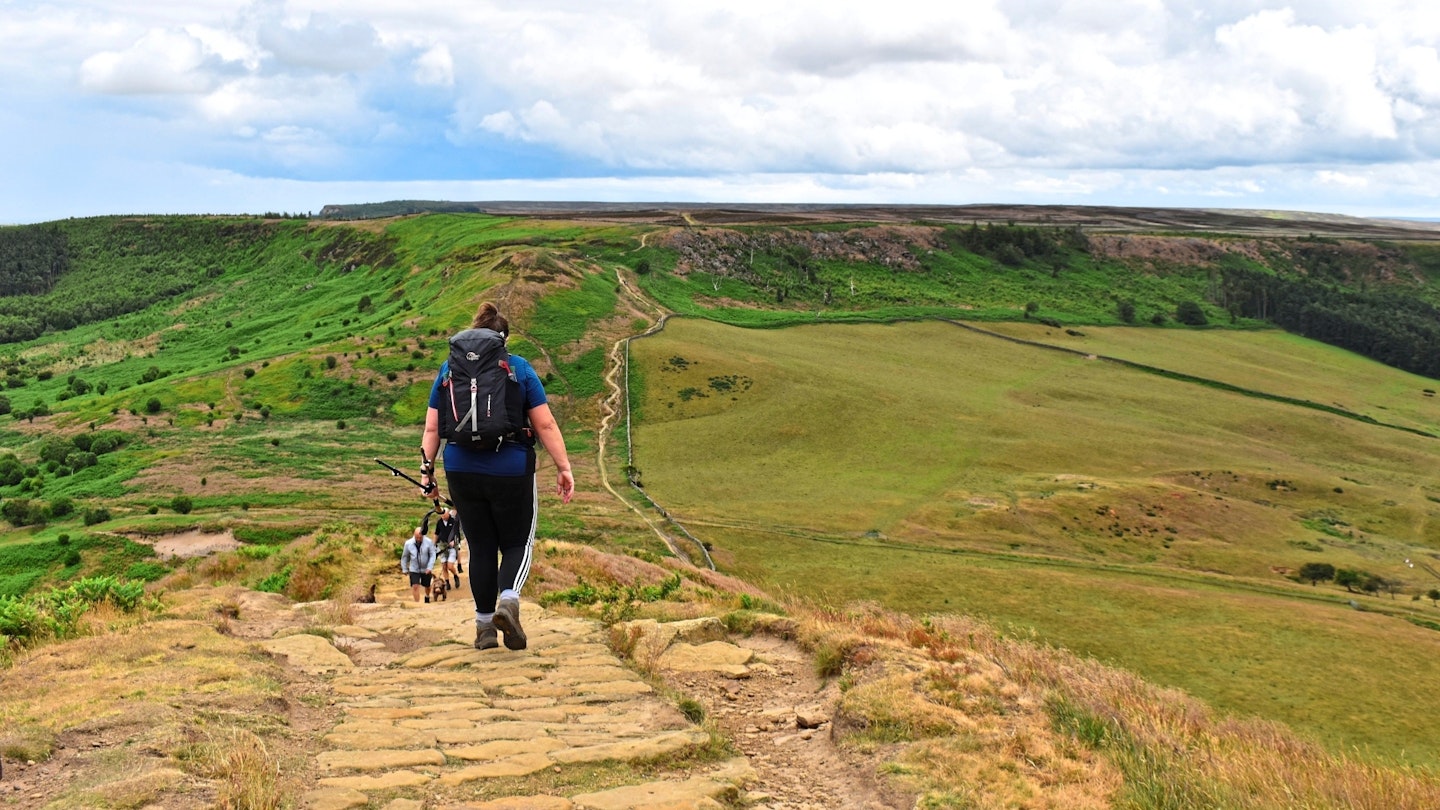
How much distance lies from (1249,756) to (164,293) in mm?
146019

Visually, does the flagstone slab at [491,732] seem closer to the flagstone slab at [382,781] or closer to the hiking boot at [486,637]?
the flagstone slab at [382,781]

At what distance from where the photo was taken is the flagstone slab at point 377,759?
7.00m

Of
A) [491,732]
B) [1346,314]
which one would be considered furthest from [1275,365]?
[491,732]

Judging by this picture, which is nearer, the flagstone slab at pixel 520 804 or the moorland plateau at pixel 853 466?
the flagstone slab at pixel 520 804

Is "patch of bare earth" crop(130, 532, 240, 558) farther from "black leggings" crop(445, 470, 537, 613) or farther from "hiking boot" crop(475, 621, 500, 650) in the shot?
"black leggings" crop(445, 470, 537, 613)

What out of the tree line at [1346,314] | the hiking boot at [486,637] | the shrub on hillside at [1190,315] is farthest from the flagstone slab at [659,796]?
the tree line at [1346,314]

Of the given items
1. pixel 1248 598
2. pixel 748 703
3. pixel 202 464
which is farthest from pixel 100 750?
pixel 202 464

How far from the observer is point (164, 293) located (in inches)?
5153

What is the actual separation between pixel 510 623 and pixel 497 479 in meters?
1.66

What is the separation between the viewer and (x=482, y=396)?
9445 millimetres

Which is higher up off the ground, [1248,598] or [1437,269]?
[1437,269]

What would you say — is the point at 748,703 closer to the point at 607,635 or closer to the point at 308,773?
the point at 607,635

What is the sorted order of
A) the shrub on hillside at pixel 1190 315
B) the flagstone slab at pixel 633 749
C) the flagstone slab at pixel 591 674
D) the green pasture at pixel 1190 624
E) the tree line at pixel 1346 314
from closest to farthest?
the flagstone slab at pixel 633 749 < the flagstone slab at pixel 591 674 < the green pasture at pixel 1190 624 < the tree line at pixel 1346 314 < the shrub on hillside at pixel 1190 315

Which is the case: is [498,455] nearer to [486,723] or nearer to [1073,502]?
[486,723]
